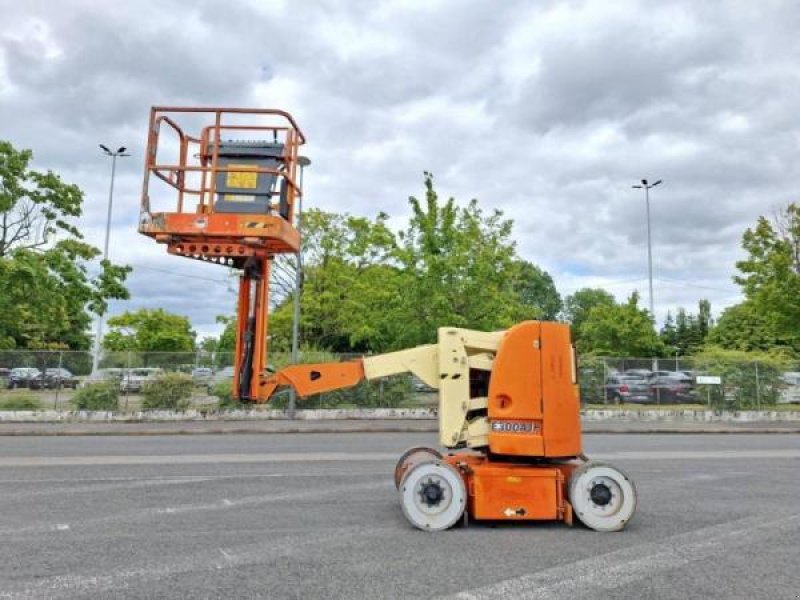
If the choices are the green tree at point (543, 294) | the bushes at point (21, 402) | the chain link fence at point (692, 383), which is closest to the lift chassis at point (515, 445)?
the chain link fence at point (692, 383)

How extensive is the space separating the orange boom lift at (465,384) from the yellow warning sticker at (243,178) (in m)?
0.01

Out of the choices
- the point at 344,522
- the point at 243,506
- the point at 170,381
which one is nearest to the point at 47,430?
the point at 170,381

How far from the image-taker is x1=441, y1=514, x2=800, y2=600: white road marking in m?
4.68

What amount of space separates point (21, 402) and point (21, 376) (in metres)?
0.86

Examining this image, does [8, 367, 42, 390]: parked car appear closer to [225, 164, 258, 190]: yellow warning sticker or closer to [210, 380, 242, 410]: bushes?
[210, 380, 242, 410]: bushes

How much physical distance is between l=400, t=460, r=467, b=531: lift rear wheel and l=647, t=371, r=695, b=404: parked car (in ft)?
62.9

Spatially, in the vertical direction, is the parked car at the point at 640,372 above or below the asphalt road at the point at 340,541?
above

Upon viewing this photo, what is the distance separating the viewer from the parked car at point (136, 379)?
21.4 meters

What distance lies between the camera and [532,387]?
21.6 ft

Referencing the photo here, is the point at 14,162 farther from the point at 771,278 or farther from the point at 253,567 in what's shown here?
the point at 771,278

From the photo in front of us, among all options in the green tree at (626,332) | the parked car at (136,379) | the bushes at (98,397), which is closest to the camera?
the bushes at (98,397)

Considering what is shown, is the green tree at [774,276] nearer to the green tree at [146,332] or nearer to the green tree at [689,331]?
the green tree at [689,331]

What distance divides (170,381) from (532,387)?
1758 cm

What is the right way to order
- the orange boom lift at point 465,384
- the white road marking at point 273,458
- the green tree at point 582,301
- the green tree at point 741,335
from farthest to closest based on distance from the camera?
1. the green tree at point 582,301
2. the green tree at point 741,335
3. the white road marking at point 273,458
4. the orange boom lift at point 465,384
